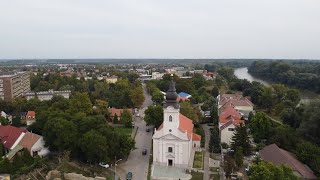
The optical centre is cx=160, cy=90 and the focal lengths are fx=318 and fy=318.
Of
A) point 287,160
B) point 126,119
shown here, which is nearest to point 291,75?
point 126,119

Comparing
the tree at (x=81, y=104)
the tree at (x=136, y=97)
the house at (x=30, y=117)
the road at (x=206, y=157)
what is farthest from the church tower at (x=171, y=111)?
the tree at (x=136, y=97)

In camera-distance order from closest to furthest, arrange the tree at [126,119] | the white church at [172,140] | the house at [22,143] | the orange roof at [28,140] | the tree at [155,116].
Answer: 1. the white church at [172,140]
2. the house at [22,143]
3. the orange roof at [28,140]
4. the tree at [155,116]
5. the tree at [126,119]

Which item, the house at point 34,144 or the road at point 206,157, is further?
the house at point 34,144

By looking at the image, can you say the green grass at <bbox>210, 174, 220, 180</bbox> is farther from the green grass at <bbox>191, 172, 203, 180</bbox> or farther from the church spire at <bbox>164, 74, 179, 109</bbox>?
the church spire at <bbox>164, 74, 179, 109</bbox>

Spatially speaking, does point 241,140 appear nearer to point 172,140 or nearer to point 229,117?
point 172,140

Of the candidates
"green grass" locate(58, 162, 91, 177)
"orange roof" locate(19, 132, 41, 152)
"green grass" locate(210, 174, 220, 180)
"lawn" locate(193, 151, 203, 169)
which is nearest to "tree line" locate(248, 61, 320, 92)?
"lawn" locate(193, 151, 203, 169)

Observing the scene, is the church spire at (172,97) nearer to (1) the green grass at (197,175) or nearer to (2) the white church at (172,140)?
(2) the white church at (172,140)

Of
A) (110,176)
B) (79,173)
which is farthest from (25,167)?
(110,176)

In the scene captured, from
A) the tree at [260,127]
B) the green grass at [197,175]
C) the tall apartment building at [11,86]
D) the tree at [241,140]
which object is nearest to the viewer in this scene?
A: the green grass at [197,175]
